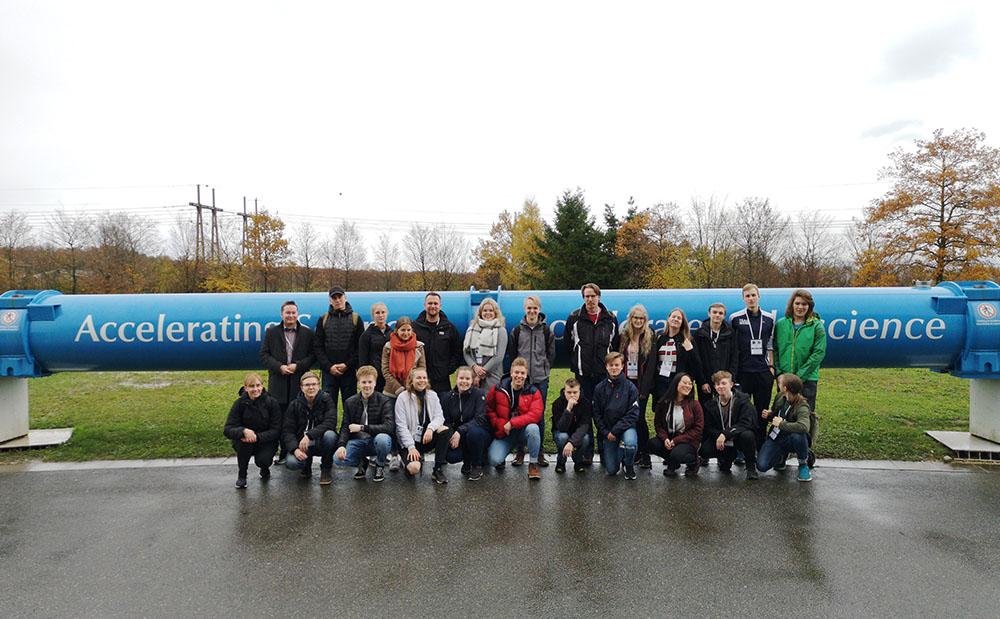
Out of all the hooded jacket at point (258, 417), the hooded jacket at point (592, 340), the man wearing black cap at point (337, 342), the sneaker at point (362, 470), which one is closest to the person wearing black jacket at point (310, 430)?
the hooded jacket at point (258, 417)

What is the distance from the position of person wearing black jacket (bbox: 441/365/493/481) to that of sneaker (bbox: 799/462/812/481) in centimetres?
288

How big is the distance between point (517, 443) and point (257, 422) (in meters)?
2.47

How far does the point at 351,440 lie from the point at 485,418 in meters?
1.27

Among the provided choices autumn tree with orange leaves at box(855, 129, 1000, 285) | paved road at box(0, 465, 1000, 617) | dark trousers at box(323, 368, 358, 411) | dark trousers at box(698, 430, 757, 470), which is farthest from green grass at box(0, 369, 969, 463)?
autumn tree with orange leaves at box(855, 129, 1000, 285)

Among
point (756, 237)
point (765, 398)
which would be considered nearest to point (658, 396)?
point (765, 398)

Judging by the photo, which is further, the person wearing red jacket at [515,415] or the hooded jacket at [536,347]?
the hooded jacket at [536,347]

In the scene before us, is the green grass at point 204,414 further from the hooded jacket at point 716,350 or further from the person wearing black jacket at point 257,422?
the hooded jacket at point 716,350

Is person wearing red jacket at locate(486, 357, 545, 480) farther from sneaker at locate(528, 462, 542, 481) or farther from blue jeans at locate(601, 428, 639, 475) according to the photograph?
blue jeans at locate(601, 428, 639, 475)

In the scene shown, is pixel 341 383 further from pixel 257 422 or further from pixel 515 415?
pixel 515 415

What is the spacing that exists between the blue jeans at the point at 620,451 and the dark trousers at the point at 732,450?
2.16 ft

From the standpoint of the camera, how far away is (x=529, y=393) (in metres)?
5.68

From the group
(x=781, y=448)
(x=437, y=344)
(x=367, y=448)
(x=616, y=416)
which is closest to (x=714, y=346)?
(x=781, y=448)

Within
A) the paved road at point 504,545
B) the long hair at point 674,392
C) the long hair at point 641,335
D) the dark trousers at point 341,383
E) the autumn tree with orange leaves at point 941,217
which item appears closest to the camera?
the paved road at point 504,545

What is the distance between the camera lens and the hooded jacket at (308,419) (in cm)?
542
